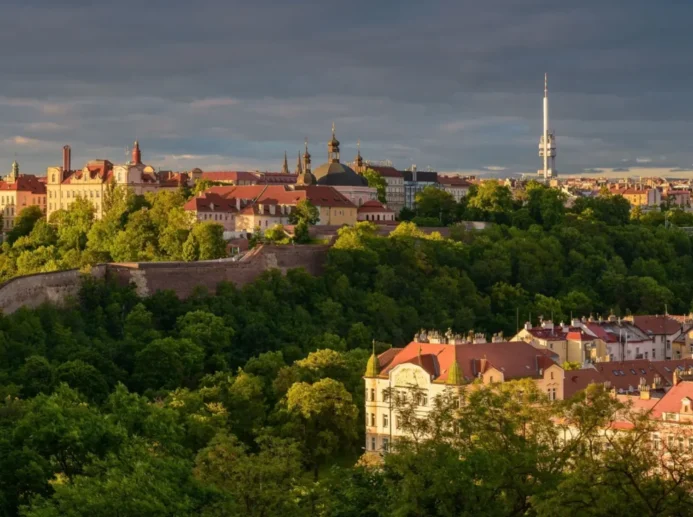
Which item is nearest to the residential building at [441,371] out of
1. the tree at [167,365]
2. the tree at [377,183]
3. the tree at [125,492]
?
the tree at [167,365]

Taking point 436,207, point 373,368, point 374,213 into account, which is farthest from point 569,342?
point 436,207

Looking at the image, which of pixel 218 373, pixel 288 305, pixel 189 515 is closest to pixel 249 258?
pixel 288 305

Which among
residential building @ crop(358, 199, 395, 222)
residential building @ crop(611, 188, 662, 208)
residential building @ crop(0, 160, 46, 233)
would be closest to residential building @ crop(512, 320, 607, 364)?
residential building @ crop(358, 199, 395, 222)

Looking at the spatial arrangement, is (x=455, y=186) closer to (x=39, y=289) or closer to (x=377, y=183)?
(x=377, y=183)

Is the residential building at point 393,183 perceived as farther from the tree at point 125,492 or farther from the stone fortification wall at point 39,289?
the tree at point 125,492

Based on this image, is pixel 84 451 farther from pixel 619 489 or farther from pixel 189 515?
pixel 619 489

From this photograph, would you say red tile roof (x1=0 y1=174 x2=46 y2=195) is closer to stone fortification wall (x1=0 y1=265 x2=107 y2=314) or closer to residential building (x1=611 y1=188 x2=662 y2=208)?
stone fortification wall (x1=0 y1=265 x2=107 y2=314)

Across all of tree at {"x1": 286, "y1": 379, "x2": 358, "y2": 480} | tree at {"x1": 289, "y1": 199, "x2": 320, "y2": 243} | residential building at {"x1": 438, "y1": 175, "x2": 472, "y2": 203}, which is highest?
residential building at {"x1": 438, "y1": 175, "x2": 472, "y2": 203}
